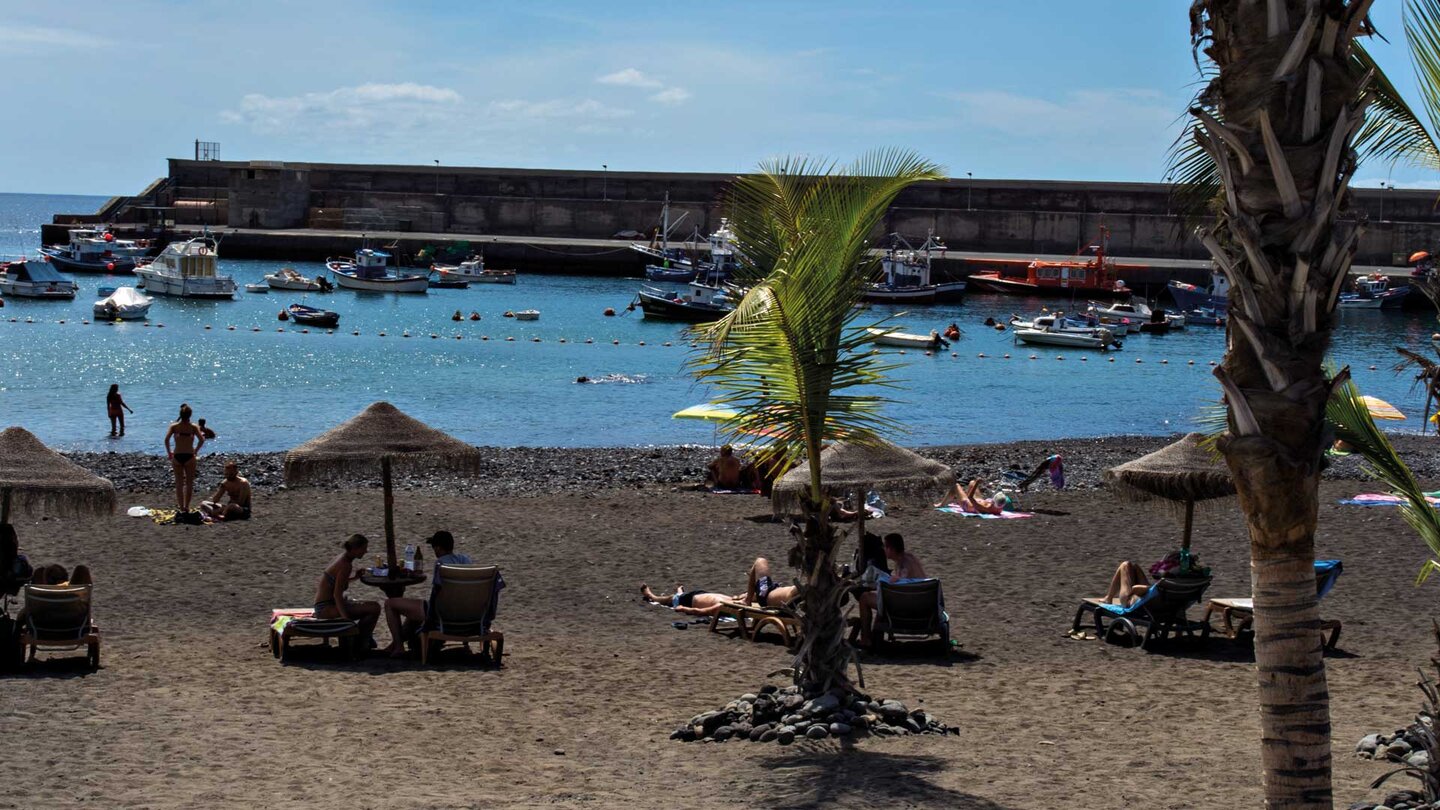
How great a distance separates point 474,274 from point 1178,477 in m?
70.7

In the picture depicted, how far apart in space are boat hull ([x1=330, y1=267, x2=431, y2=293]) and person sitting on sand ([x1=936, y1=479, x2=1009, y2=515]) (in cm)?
5958

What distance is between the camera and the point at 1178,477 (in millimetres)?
11531

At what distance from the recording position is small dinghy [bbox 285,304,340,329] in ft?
193

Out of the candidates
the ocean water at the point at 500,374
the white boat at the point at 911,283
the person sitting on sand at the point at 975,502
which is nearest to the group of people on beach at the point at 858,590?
the person sitting on sand at the point at 975,502

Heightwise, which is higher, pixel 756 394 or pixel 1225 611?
pixel 756 394

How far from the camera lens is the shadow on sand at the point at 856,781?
6.71m

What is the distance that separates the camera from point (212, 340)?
54.9m

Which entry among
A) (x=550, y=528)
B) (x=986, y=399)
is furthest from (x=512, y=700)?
(x=986, y=399)

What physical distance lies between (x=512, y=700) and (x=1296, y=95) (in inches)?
245

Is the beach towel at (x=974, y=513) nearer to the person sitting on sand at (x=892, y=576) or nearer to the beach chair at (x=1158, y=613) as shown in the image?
the beach chair at (x=1158, y=613)

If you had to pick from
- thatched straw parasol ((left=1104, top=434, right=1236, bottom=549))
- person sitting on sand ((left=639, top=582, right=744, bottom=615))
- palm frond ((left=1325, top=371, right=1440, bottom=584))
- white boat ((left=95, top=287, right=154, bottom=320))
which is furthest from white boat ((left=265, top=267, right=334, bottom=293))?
palm frond ((left=1325, top=371, right=1440, bottom=584))

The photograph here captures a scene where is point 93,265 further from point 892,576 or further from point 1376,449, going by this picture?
point 1376,449

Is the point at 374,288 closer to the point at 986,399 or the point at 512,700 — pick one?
the point at 986,399

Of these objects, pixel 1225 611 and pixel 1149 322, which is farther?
pixel 1149 322
